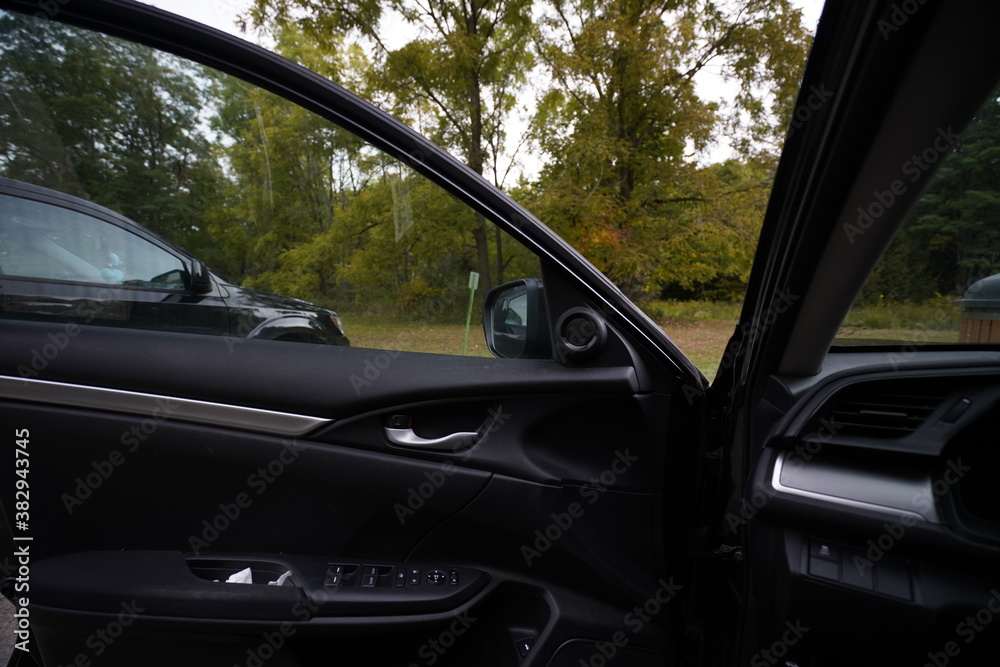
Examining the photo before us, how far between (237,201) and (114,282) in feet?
1.43

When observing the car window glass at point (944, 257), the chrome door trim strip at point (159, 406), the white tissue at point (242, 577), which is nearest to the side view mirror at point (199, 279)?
the chrome door trim strip at point (159, 406)

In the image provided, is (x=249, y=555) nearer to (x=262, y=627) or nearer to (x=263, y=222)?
(x=262, y=627)

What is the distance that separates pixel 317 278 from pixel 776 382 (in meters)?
1.39

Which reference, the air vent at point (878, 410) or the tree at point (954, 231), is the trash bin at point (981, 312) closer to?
the tree at point (954, 231)

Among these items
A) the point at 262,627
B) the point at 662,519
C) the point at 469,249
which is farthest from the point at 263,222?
the point at 662,519

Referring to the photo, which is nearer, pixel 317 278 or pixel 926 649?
pixel 926 649

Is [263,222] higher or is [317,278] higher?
[263,222]

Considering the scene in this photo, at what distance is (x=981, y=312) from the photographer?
128 centimetres

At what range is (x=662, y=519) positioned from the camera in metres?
1.49

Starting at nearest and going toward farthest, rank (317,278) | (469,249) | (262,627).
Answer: (262,627)
(469,249)
(317,278)

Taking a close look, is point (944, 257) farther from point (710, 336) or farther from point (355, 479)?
point (355, 479)

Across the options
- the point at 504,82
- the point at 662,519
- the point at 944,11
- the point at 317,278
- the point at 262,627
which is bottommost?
the point at 262,627

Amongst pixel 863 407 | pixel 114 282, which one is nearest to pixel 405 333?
Answer: pixel 114 282

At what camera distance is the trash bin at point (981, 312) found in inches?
49.0
